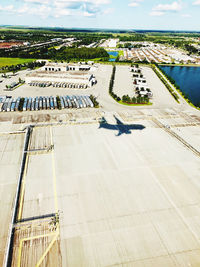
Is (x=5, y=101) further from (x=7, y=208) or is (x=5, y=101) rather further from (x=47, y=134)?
(x=7, y=208)

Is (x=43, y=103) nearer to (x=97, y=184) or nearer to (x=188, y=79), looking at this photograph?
(x=97, y=184)

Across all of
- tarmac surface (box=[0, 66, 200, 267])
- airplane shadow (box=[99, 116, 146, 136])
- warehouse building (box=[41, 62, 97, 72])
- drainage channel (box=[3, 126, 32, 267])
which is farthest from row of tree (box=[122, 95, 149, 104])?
warehouse building (box=[41, 62, 97, 72])

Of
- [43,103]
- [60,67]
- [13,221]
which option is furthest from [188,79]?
[13,221]

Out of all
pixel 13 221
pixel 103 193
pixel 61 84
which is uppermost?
pixel 61 84

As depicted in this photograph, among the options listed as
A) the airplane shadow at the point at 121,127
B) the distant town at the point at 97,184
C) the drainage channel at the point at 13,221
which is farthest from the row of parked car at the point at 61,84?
the drainage channel at the point at 13,221

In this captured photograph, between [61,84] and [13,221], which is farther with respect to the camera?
[61,84]

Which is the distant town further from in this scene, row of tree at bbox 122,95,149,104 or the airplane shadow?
row of tree at bbox 122,95,149,104
